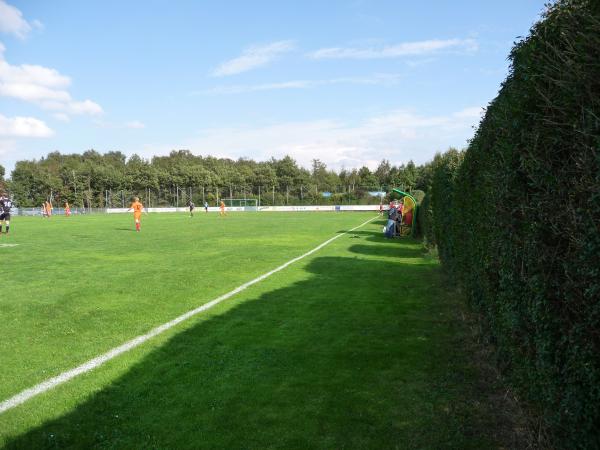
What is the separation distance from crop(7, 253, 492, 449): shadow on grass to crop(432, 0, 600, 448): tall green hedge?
1.03 metres

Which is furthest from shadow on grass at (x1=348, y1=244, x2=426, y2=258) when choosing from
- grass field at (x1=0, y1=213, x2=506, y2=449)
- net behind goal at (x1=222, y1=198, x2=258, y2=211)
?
net behind goal at (x1=222, y1=198, x2=258, y2=211)

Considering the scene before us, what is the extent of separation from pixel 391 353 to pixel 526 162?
3.40 metres

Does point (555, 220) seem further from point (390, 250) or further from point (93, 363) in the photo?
point (390, 250)

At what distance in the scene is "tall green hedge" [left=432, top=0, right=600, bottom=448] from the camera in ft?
7.70

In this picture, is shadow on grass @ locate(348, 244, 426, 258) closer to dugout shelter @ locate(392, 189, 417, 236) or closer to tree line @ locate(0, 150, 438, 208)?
dugout shelter @ locate(392, 189, 417, 236)

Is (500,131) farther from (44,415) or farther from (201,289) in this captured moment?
(201,289)

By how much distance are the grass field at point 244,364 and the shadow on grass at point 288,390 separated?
0.05 feet

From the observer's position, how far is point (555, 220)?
108 inches

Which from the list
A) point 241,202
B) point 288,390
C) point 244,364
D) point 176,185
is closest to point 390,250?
point 244,364

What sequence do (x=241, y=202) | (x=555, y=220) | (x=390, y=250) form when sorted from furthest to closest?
(x=241, y=202)
(x=390, y=250)
(x=555, y=220)

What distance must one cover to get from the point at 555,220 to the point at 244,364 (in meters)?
3.79

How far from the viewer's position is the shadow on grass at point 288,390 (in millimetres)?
3795

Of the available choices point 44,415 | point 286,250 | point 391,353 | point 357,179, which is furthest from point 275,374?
point 357,179

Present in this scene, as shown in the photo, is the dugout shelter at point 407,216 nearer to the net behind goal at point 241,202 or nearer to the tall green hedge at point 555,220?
the tall green hedge at point 555,220
